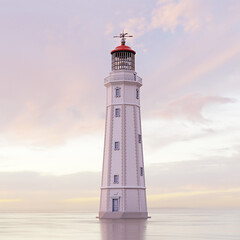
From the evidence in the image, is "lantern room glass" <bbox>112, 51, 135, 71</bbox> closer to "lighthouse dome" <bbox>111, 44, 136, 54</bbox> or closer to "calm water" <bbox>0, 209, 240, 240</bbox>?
"lighthouse dome" <bbox>111, 44, 136, 54</bbox>

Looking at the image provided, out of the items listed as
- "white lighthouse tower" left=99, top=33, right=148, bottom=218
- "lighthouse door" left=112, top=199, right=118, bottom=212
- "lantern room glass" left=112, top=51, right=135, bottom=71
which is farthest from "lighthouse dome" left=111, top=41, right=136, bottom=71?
"lighthouse door" left=112, top=199, right=118, bottom=212

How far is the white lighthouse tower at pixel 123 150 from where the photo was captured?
58688mm

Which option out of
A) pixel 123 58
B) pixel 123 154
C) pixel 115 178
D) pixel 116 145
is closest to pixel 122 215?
pixel 115 178

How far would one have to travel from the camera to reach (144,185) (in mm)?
60750

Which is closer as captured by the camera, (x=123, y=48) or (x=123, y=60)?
(x=123, y=48)

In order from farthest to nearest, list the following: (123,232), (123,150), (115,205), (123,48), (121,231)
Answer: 1. (123,48)
2. (123,150)
3. (115,205)
4. (121,231)
5. (123,232)

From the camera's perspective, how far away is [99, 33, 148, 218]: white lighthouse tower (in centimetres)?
5869

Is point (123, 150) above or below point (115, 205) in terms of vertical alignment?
above

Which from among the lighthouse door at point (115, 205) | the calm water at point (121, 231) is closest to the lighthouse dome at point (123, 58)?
the lighthouse door at point (115, 205)

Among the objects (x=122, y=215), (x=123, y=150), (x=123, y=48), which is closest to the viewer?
(x=122, y=215)

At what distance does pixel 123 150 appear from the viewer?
59.1 m

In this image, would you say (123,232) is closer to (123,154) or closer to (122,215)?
(122,215)

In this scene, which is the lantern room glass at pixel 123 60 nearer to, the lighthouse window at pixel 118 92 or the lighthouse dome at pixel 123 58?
the lighthouse dome at pixel 123 58

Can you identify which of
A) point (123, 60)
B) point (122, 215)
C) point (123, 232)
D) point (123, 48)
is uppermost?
point (123, 48)
